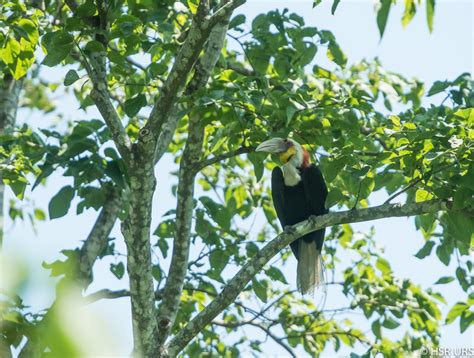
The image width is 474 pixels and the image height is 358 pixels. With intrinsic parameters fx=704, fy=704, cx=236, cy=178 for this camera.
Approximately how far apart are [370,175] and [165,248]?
7.86ft

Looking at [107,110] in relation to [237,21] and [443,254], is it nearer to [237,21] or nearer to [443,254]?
[237,21]

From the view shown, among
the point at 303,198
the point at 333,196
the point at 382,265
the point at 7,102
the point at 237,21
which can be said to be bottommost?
the point at 333,196

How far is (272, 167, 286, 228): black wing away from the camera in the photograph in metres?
6.33

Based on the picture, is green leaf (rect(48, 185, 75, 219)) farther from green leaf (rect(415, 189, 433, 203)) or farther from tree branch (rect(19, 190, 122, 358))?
green leaf (rect(415, 189, 433, 203))

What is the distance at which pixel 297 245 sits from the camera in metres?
6.43

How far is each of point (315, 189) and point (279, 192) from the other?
37 centimetres

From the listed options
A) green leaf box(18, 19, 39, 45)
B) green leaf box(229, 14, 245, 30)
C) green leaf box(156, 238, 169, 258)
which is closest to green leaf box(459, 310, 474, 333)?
green leaf box(156, 238, 169, 258)

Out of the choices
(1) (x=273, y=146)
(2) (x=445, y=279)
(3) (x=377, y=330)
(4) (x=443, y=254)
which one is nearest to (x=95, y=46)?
(1) (x=273, y=146)

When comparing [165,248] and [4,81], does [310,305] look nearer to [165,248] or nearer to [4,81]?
[165,248]

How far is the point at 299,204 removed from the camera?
631 cm

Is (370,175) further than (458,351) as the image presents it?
No

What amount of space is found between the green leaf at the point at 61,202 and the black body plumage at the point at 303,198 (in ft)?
7.00

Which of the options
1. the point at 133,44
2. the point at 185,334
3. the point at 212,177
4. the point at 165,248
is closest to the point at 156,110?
Answer: the point at 133,44

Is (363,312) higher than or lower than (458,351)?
higher
